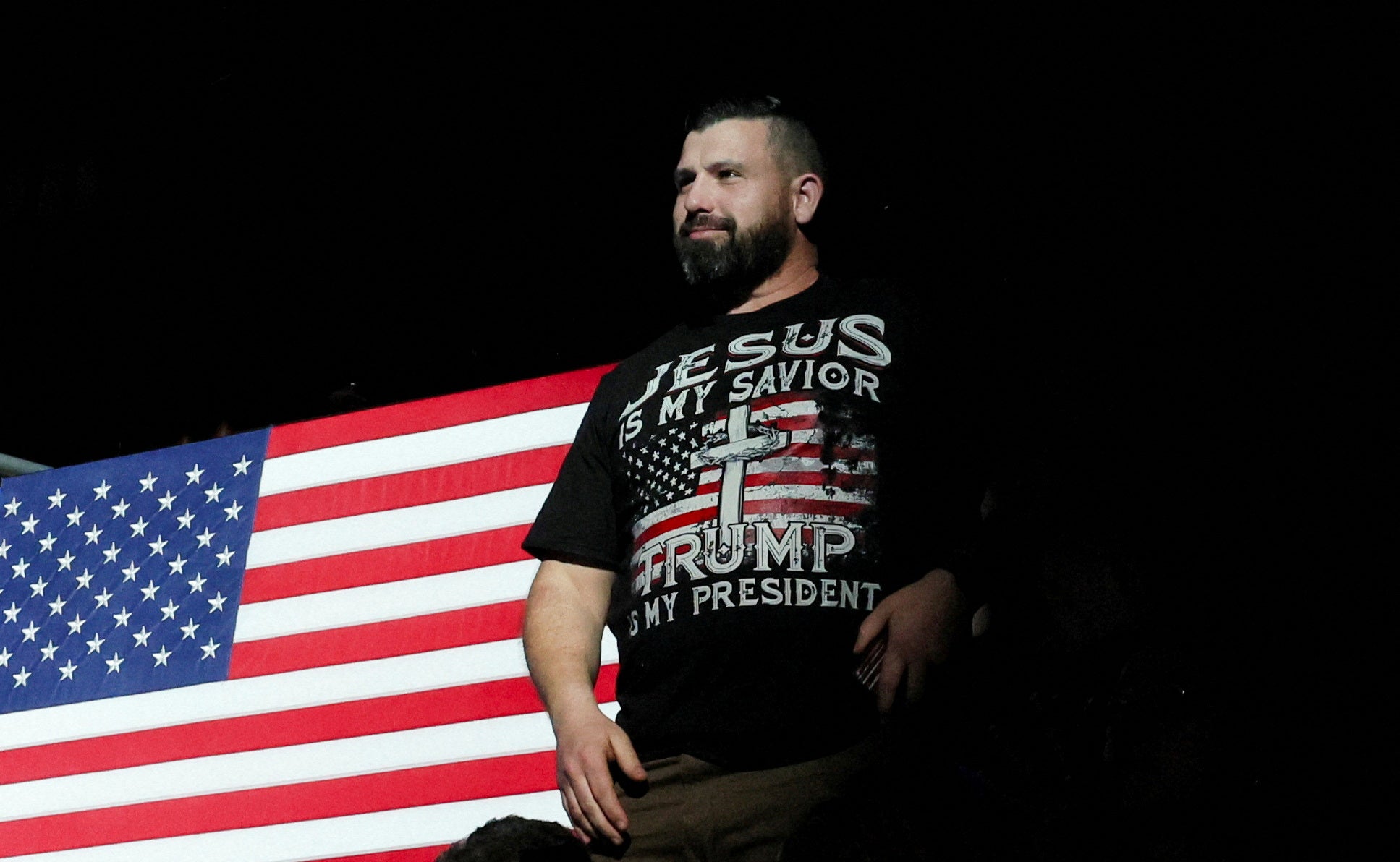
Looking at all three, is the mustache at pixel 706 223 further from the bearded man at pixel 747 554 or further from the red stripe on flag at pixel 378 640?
the red stripe on flag at pixel 378 640

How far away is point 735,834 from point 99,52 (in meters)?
3.11

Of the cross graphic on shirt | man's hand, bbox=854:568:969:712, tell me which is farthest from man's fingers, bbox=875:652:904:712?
the cross graphic on shirt

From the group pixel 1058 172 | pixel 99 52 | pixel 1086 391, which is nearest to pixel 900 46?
pixel 1058 172

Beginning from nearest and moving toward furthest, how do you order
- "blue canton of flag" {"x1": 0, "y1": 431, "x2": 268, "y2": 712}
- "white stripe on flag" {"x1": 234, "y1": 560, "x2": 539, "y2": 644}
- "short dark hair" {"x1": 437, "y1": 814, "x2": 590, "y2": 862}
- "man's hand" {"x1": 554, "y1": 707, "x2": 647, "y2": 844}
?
"short dark hair" {"x1": 437, "y1": 814, "x2": 590, "y2": 862} < "man's hand" {"x1": 554, "y1": 707, "x2": 647, "y2": 844} < "white stripe on flag" {"x1": 234, "y1": 560, "x2": 539, "y2": 644} < "blue canton of flag" {"x1": 0, "y1": 431, "x2": 268, "y2": 712}

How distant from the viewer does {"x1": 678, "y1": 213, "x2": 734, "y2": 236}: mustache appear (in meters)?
2.22

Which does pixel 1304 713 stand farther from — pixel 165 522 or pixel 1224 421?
pixel 165 522

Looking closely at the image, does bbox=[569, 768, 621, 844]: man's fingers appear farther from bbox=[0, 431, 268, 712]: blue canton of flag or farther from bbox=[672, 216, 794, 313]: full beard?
bbox=[0, 431, 268, 712]: blue canton of flag

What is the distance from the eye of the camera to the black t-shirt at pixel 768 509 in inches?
65.5

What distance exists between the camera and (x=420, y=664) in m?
2.87

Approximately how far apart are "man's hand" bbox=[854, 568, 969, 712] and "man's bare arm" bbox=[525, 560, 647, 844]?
0.37 metres

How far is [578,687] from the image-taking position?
1.77m

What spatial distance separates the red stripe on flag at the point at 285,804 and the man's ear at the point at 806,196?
134 cm

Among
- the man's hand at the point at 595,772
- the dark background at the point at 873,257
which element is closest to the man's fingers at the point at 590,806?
the man's hand at the point at 595,772

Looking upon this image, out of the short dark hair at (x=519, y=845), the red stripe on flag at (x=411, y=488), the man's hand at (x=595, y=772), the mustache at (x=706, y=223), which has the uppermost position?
the mustache at (x=706, y=223)
